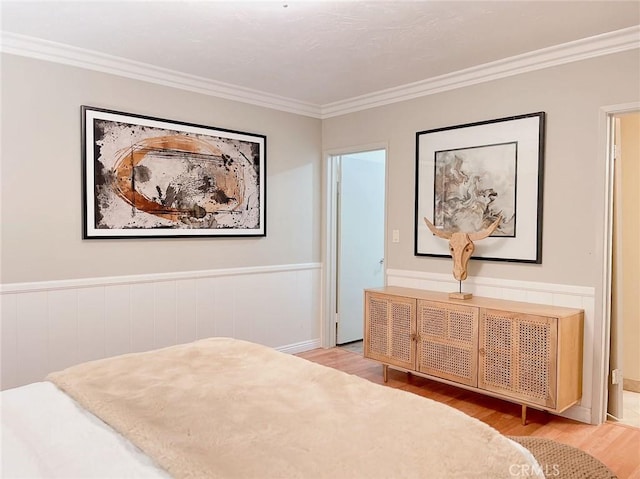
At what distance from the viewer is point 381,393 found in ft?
5.73

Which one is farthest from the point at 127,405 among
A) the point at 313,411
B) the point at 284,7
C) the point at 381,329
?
the point at 381,329

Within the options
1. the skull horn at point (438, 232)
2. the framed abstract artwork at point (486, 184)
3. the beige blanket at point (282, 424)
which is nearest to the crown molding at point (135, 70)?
the framed abstract artwork at point (486, 184)

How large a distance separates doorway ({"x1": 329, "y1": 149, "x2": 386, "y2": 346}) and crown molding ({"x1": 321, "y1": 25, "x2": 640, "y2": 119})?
0.59 metres

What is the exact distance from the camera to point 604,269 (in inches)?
120

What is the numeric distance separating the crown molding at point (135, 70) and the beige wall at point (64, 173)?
1.7 inches

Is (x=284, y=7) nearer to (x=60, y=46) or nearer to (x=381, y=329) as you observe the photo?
(x=60, y=46)

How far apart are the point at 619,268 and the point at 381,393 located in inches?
94.5

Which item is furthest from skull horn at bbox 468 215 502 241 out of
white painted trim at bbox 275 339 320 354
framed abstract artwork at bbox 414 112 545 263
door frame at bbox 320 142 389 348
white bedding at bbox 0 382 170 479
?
white bedding at bbox 0 382 170 479

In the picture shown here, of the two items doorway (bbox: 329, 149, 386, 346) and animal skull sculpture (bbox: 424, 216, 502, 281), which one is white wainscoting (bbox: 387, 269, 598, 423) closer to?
animal skull sculpture (bbox: 424, 216, 502, 281)

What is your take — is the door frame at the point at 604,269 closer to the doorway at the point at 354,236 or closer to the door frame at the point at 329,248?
the doorway at the point at 354,236

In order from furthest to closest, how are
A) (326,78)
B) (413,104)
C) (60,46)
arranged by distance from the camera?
(413,104), (326,78), (60,46)

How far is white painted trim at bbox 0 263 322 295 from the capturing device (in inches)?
122

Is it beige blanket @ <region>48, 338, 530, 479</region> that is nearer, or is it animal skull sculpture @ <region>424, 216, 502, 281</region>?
beige blanket @ <region>48, 338, 530, 479</region>

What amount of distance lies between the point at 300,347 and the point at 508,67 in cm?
309
